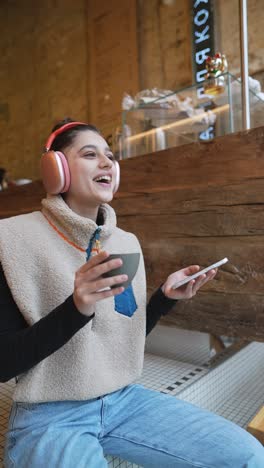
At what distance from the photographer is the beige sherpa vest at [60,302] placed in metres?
0.93

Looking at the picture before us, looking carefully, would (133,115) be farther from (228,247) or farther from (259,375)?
(259,375)

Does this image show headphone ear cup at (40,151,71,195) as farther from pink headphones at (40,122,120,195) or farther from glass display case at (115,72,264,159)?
glass display case at (115,72,264,159)

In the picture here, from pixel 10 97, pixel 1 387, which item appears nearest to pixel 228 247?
pixel 1 387

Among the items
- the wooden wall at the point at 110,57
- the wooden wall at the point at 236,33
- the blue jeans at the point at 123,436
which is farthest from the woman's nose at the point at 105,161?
the wooden wall at the point at 110,57

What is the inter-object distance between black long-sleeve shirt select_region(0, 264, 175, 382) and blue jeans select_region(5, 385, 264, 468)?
148mm

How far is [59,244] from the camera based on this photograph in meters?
1.04

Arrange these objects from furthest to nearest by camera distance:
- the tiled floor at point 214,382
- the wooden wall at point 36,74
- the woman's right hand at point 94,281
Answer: the wooden wall at point 36,74 < the tiled floor at point 214,382 < the woman's right hand at point 94,281

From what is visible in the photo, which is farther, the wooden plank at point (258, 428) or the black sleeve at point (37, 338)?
the wooden plank at point (258, 428)

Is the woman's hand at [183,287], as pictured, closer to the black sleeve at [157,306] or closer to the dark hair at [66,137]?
the black sleeve at [157,306]

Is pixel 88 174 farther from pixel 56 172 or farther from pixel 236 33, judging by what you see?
pixel 236 33

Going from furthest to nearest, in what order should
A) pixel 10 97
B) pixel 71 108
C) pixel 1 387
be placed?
pixel 10 97, pixel 71 108, pixel 1 387

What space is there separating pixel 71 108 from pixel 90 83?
1.76 ft

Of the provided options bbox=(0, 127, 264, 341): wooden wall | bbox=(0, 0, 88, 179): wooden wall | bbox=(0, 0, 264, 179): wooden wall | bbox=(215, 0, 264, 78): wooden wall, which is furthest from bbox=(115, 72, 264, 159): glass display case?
bbox=(0, 0, 88, 179): wooden wall

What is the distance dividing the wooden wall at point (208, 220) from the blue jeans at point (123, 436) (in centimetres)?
67
